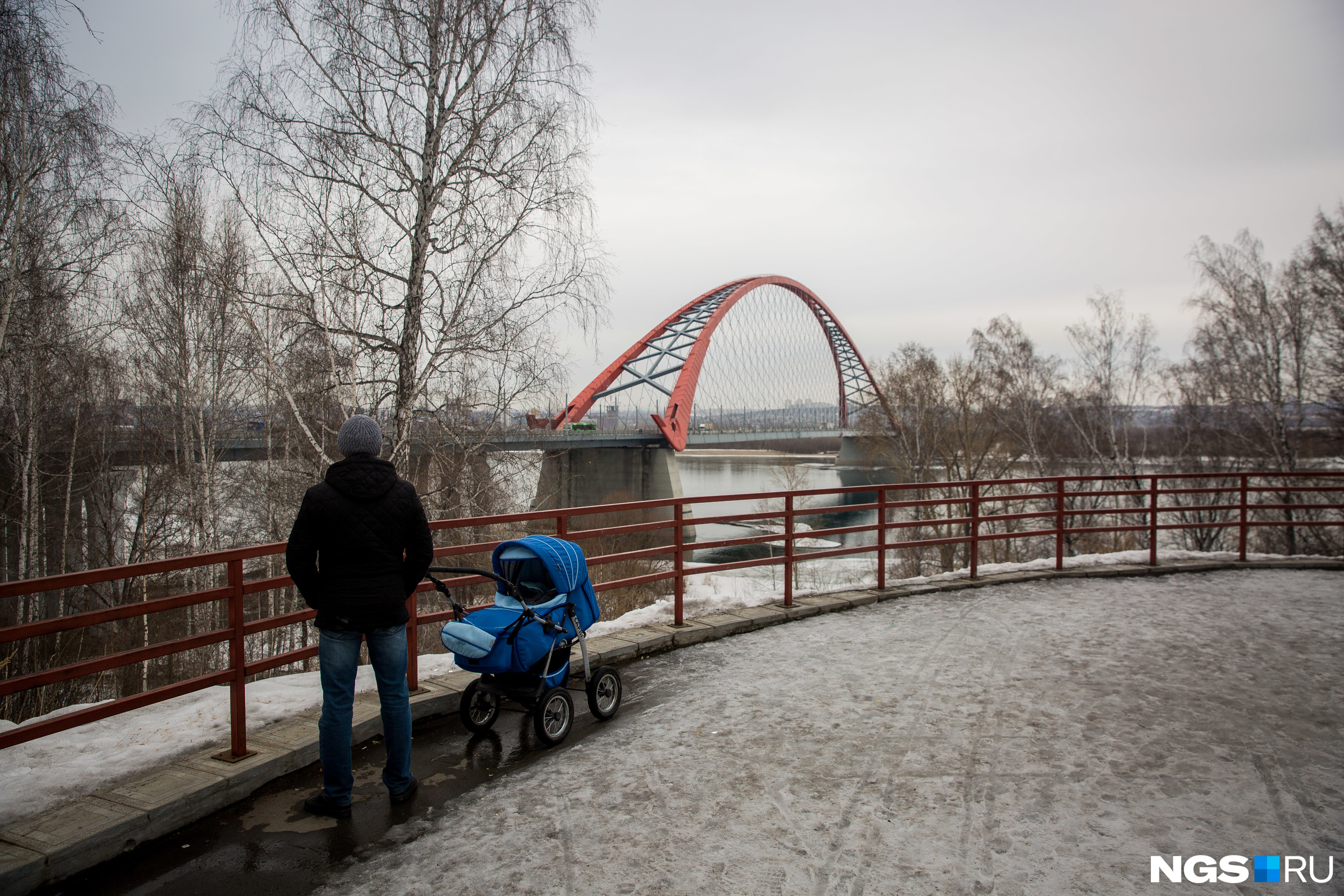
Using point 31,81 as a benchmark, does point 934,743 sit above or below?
below

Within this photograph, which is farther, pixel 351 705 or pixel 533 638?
pixel 533 638

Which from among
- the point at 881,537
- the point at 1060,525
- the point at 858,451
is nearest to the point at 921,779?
the point at 881,537

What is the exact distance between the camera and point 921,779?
3.24m

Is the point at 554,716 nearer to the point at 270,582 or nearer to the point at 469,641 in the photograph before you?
the point at 469,641

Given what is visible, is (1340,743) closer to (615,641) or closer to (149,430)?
(615,641)

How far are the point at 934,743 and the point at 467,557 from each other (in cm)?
1227

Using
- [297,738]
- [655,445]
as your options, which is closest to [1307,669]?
[297,738]

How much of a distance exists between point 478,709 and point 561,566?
899mm

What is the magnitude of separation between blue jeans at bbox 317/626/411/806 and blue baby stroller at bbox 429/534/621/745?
1.02 feet

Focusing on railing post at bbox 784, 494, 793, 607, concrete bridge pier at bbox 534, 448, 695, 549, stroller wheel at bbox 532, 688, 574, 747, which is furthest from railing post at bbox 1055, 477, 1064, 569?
concrete bridge pier at bbox 534, 448, 695, 549

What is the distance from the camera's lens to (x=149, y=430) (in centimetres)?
1716

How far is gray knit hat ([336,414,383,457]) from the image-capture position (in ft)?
9.99

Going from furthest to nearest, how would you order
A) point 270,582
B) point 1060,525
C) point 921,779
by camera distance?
point 1060,525 < point 270,582 < point 921,779

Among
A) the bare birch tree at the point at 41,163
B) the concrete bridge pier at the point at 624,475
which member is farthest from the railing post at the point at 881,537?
the concrete bridge pier at the point at 624,475
